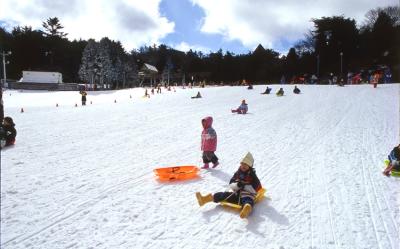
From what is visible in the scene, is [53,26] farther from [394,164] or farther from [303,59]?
[303,59]

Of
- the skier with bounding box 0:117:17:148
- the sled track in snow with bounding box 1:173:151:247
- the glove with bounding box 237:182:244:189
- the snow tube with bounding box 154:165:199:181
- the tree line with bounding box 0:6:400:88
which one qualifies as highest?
the tree line with bounding box 0:6:400:88

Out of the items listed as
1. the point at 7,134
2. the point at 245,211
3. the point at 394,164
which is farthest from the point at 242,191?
the point at 7,134

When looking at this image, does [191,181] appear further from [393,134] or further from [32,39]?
[393,134]

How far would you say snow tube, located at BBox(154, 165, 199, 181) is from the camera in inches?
312

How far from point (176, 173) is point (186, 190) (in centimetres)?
75

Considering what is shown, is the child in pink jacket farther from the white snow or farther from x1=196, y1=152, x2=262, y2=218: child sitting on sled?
x1=196, y1=152, x2=262, y2=218: child sitting on sled

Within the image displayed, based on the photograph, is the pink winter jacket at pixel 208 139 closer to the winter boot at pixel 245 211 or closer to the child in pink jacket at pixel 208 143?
the child in pink jacket at pixel 208 143

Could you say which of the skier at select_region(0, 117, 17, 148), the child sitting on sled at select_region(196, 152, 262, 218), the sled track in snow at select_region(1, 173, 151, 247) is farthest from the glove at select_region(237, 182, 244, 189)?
the skier at select_region(0, 117, 17, 148)

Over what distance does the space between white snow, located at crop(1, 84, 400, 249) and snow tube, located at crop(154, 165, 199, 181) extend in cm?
23

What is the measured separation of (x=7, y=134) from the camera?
1053cm

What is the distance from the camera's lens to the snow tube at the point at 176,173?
793 cm

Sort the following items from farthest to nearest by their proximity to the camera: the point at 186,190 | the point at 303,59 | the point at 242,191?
the point at 303,59, the point at 186,190, the point at 242,191

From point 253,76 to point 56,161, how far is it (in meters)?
62.5

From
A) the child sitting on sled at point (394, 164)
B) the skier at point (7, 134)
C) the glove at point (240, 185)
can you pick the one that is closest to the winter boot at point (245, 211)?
the glove at point (240, 185)
